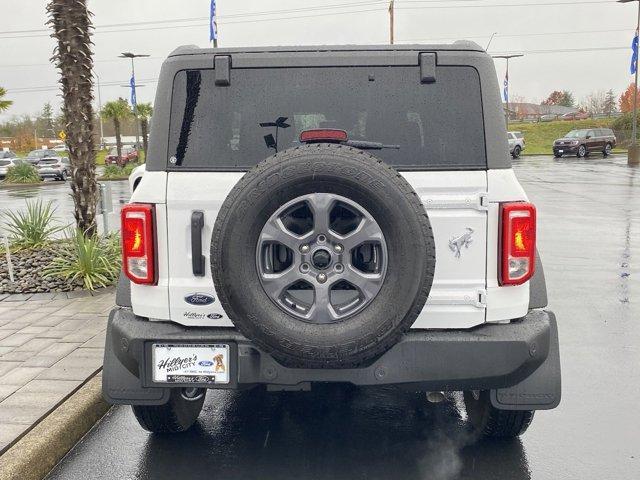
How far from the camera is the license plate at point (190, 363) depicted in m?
3.19

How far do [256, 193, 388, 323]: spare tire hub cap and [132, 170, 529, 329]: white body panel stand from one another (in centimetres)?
36

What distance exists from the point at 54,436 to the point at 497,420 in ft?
7.87

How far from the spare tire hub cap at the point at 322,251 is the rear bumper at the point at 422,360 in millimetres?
327

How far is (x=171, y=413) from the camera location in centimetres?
389

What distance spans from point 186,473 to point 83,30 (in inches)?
268

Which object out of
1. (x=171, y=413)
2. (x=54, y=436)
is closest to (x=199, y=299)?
(x=171, y=413)

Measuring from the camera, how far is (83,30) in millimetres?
8758

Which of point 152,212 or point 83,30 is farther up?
point 83,30

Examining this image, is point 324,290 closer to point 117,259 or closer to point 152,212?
point 152,212

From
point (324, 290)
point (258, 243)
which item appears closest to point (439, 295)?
point (324, 290)

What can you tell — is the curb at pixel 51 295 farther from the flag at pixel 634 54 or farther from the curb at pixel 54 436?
the flag at pixel 634 54

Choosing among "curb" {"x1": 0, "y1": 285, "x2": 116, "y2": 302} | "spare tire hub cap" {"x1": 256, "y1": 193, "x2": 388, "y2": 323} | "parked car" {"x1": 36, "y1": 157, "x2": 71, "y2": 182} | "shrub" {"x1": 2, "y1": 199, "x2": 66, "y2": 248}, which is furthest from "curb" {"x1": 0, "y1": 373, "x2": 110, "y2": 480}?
"parked car" {"x1": 36, "y1": 157, "x2": 71, "y2": 182}

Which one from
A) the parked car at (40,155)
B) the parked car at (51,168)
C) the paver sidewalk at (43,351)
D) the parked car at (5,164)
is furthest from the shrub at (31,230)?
the parked car at (5,164)

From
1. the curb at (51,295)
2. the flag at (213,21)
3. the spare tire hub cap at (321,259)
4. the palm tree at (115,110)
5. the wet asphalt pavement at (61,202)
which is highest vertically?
the flag at (213,21)
